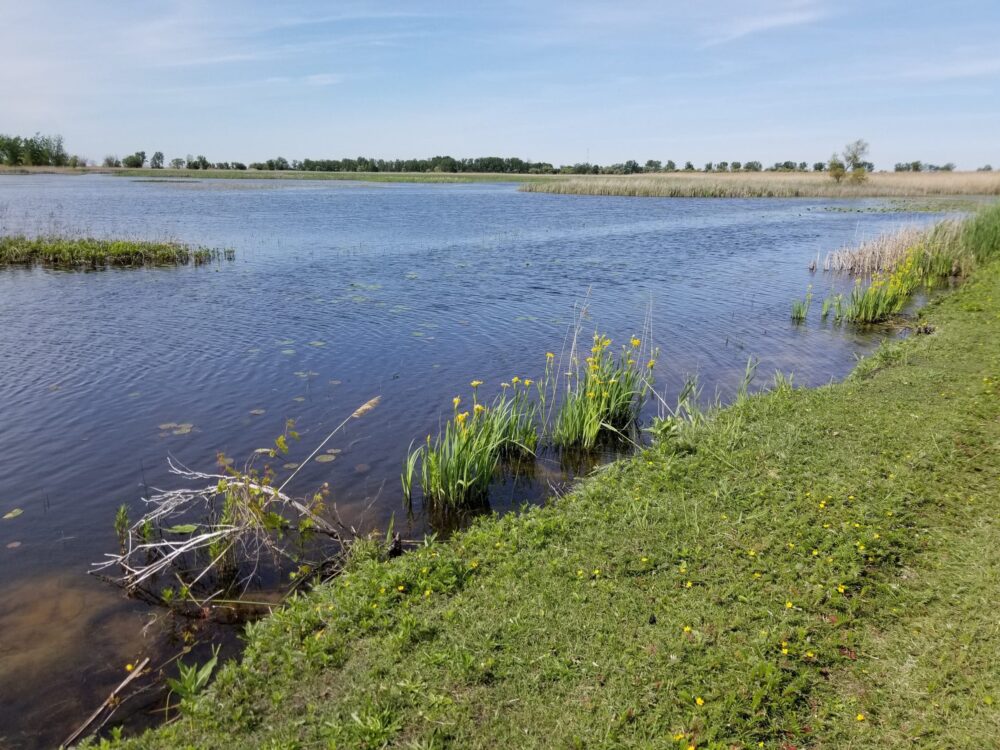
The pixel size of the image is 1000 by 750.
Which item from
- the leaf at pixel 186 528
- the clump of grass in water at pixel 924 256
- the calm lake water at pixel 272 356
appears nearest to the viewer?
the calm lake water at pixel 272 356

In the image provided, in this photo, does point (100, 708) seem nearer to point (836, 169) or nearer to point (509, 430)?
point (509, 430)

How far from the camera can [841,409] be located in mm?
8281

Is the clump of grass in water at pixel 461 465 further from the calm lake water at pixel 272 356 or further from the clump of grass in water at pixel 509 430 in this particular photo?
the calm lake water at pixel 272 356

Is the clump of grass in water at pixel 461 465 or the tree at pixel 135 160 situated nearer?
the clump of grass in water at pixel 461 465

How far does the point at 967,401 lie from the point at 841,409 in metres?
1.63

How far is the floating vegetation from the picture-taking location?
2138 centimetres

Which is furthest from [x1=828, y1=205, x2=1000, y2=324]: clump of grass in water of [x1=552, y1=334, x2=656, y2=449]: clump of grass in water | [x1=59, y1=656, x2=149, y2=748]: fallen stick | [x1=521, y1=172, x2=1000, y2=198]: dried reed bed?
[x1=521, y1=172, x2=1000, y2=198]: dried reed bed

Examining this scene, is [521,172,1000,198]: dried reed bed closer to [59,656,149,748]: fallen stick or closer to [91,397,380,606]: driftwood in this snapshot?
[91,397,380,606]: driftwood

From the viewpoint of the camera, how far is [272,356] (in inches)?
498

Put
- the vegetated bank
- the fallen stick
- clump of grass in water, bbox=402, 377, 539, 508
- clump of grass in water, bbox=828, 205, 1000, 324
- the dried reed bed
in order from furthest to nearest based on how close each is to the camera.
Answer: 1. the dried reed bed
2. clump of grass in water, bbox=828, 205, 1000, 324
3. clump of grass in water, bbox=402, 377, 539, 508
4. the fallen stick
5. the vegetated bank

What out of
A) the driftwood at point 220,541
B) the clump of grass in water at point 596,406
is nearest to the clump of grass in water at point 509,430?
the clump of grass in water at point 596,406

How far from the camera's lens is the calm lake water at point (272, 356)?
5742 mm

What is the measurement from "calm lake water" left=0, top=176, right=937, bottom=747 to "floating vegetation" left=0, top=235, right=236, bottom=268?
1249mm

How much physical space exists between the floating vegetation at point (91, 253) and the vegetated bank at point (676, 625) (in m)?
20.1
